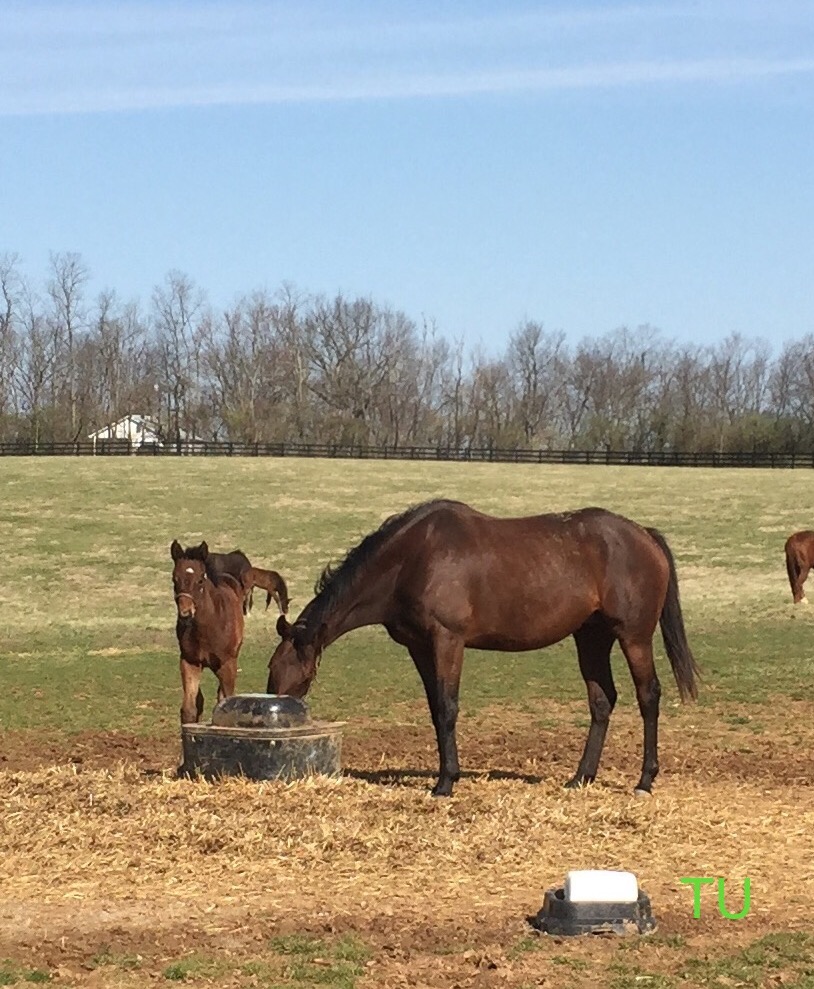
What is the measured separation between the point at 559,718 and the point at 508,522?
4294 millimetres

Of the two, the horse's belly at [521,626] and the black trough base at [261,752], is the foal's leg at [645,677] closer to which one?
the horse's belly at [521,626]

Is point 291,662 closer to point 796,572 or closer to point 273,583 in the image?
point 273,583

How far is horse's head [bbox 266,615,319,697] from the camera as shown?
10133 millimetres

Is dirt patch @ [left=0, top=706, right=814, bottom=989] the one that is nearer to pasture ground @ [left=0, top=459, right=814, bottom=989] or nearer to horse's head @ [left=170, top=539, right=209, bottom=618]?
pasture ground @ [left=0, top=459, right=814, bottom=989]

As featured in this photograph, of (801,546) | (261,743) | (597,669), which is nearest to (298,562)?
(801,546)

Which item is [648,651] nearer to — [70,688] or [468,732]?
[468,732]

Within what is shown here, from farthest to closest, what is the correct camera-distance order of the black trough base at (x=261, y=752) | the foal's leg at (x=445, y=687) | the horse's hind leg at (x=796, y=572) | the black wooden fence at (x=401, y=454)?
the black wooden fence at (x=401, y=454) < the horse's hind leg at (x=796, y=572) < the foal's leg at (x=445, y=687) < the black trough base at (x=261, y=752)

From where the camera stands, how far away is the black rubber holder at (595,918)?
251 inches

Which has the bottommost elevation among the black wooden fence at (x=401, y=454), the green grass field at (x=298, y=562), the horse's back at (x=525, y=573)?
the green grass field at (x=298, y=562)

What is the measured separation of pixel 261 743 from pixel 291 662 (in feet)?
2.90

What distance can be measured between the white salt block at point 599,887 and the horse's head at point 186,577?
5305 mm

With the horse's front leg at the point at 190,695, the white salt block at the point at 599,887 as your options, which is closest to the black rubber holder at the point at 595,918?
the white salt block at the point at 599,887

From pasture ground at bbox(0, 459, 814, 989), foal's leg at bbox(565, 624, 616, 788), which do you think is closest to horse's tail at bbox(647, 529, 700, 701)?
foal's leg at bbox(565, 624, 616, 788)

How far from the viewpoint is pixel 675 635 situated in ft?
35.9
